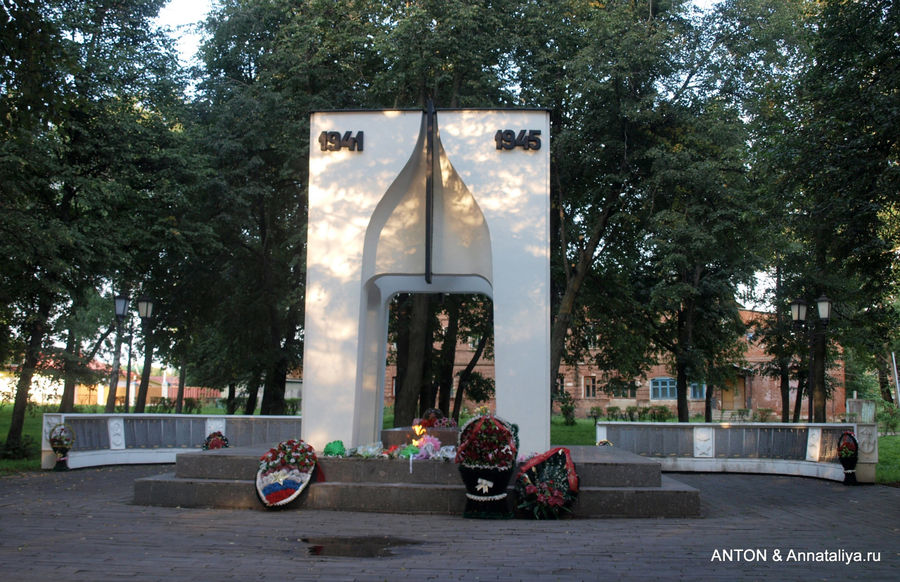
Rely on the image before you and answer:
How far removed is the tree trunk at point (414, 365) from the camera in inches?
835

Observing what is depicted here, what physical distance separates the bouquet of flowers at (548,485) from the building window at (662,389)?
45.1 meters

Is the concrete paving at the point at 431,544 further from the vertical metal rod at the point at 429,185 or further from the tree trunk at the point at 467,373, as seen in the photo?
the tree trunk at the point at 467,373

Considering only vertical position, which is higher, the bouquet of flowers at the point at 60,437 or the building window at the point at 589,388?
the building window at the point at 589,388

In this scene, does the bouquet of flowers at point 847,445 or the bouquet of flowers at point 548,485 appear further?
the bouquet of flowers at point 847,445

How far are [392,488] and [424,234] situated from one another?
501cm

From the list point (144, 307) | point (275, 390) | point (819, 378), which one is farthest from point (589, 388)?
point (144, 307)

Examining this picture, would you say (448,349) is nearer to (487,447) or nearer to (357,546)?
(487,447)

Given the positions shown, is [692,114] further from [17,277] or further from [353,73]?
[17,277]

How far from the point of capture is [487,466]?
10328 mm

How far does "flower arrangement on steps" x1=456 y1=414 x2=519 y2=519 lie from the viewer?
10344mm

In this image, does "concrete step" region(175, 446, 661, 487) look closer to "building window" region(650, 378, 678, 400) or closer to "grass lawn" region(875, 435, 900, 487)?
"grass lawn" region(875, 435, 900, 487)

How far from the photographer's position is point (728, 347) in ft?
99.8

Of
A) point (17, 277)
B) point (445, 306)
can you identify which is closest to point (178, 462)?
point (17, 277)

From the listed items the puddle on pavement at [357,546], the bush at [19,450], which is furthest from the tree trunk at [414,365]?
the puddle on pavement at [357,546]
